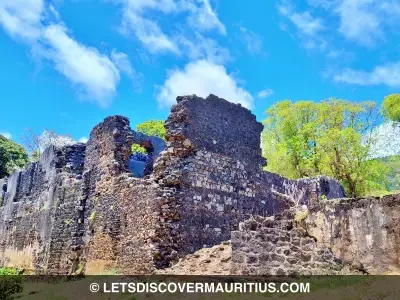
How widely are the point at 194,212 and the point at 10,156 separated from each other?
28.6 m

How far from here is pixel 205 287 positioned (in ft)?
29.7

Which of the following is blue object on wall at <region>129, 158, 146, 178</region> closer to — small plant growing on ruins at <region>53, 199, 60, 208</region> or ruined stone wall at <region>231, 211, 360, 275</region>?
small plant growing on ruins at <region>53, 199, 60, 208</region>

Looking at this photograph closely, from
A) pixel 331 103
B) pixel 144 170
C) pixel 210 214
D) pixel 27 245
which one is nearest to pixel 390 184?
pixel 331 103

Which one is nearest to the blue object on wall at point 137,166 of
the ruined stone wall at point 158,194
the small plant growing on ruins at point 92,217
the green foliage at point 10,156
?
the ruined stone wall at point 158,194

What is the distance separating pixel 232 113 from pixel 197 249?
16.5ft

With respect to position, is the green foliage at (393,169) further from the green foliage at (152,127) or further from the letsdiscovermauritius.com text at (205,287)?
the letsdiscovermauritius.com text at (205,287)

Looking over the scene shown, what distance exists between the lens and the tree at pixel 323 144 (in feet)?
92.2

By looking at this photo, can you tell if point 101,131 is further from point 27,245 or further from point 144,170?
point 27,245

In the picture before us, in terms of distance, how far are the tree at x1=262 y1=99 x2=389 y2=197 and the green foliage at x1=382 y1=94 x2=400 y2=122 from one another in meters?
1.65

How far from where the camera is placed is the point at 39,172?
20891mm

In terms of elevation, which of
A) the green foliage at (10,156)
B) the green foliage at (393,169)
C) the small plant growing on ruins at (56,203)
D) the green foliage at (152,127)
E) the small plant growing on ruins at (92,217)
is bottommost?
the small plant growing on ruins at (92,217)

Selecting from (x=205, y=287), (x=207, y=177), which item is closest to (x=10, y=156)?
(x=207, y=177)

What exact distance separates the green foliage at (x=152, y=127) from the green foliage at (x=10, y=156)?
1091 cm

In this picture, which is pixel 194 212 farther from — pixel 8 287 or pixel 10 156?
pixel 10 156
